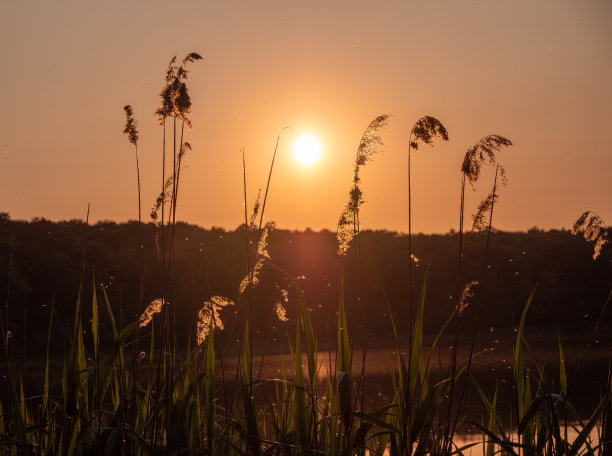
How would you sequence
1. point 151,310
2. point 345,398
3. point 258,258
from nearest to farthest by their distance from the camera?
1. point 345,398
2. point 151,310
3. point 258,258

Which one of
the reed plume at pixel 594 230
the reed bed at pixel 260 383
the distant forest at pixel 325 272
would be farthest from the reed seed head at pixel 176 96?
the distant forest at pixel 325 272

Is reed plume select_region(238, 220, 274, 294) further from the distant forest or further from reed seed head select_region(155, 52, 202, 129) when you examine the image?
the distant forest

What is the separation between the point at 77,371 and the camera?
290cm

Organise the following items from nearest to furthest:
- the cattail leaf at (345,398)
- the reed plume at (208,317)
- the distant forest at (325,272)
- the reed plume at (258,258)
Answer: the cattail leaf at (345,398)
the reed plume at (258,258)
the reed plume at (208,317)
the distant forest at (325,272)

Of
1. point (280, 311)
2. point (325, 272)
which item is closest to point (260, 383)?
point (280, 311)

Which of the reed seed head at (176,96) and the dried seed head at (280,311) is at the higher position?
the reed seed head at (176,96)

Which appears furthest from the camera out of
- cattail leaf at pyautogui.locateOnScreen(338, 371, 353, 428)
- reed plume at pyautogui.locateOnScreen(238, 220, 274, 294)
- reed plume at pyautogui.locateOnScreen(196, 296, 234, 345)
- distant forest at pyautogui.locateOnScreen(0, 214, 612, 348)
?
distant forest at pyautogui.locateOnScreen(0, 214, 612, 348)

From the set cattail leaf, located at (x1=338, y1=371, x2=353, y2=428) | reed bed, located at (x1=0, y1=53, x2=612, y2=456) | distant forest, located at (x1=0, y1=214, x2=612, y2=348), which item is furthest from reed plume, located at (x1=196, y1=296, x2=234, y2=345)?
distant forest, located at (x1=0, y1=214, x2=612, y2=348)

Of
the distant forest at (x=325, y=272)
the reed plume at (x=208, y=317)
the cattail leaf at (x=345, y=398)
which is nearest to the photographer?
the cattail leaf at (x=345, y=398)

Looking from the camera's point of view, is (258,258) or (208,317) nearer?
(208,317)

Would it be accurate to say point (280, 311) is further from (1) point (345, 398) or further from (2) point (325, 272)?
(2) point (325, 272)

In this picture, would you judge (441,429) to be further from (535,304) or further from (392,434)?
(535,304)

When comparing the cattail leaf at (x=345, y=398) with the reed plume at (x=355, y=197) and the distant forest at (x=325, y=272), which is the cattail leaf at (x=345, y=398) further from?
the distant forest at (x=325, y=272)

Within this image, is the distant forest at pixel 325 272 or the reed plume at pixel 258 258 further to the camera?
the distant forest at pixel 325 272
